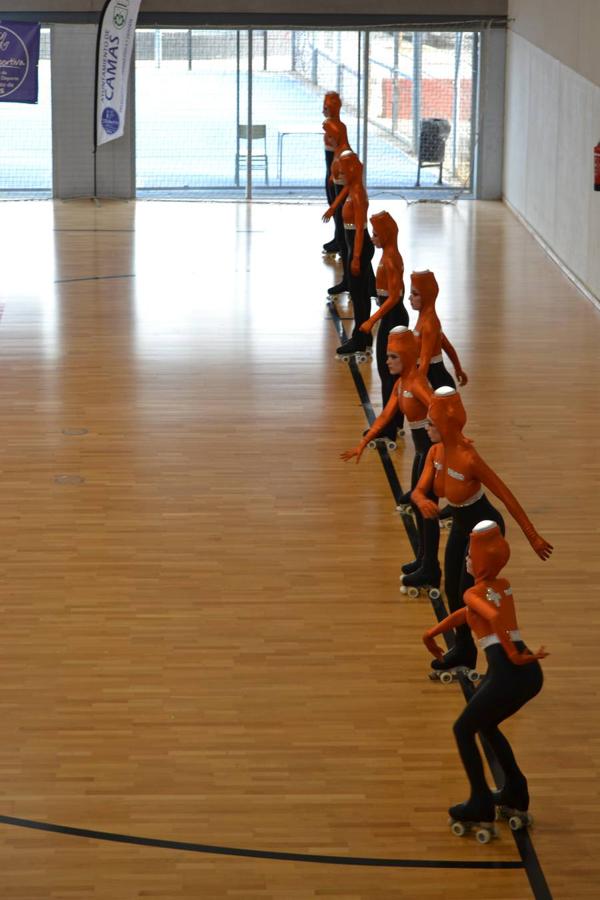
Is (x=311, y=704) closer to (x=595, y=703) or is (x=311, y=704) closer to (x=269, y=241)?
(x=595, y=703)

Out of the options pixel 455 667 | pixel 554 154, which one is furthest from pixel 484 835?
pixel 554 154

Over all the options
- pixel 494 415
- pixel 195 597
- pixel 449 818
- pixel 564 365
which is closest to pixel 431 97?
pixel 564 365

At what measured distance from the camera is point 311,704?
25.0ft

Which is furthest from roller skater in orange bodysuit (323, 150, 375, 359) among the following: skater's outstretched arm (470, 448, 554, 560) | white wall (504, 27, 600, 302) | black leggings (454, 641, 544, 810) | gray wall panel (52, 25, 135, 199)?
gray wall panel (52, 25, 135, 199)

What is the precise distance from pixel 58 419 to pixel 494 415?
12.2 feet

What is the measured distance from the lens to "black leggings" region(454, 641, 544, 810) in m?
6.26

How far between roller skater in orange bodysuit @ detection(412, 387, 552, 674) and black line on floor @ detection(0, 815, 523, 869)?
1.62 metres

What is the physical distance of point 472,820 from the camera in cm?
650

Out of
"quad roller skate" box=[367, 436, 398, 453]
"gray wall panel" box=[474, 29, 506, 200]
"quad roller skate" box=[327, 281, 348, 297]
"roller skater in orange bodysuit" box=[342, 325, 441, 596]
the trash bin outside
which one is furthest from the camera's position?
the trash bin outside

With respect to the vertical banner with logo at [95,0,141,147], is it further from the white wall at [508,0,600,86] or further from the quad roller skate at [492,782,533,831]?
the quad roller skate at [492,782,533,831]

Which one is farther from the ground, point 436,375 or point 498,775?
point 436,375

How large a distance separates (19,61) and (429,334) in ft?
44.2

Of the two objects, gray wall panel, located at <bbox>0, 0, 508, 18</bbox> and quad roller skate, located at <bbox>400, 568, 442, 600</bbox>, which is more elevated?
gray wall panel, located at <bbox>0, 0, 508, 18</bbox>

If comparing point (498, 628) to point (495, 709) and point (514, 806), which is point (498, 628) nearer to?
point (495, 709)
